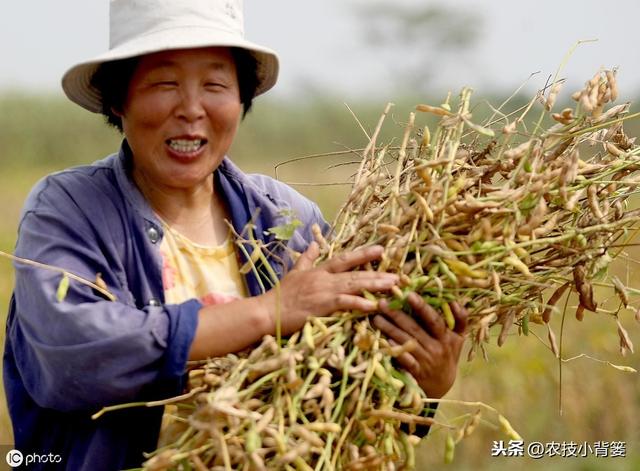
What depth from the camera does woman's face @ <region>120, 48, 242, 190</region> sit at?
1.86 m

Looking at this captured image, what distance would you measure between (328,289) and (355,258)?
0.07 metres

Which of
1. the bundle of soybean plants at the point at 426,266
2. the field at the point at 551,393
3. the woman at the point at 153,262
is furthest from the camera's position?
the field at the point at 551,393

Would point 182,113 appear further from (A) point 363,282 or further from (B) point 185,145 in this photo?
(A) point 363,282

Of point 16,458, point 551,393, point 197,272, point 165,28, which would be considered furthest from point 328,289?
point 551,393

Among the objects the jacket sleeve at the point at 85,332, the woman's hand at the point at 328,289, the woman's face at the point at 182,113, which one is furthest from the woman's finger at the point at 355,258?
the woman's face at the point at 182,113

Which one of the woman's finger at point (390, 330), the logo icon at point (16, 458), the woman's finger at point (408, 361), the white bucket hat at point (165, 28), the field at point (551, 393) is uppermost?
the white bucket hat at point (165, 28)

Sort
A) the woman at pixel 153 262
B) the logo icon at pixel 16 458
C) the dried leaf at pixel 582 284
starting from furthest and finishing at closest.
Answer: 1. the logo icon at pixel 16 458
2. the dried leaf at pixel 582 284
3. the woman at pixel 153 262

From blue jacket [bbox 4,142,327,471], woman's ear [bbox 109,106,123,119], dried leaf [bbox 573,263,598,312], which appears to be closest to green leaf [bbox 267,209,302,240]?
blue jacket [bbox 4,142,327,471]

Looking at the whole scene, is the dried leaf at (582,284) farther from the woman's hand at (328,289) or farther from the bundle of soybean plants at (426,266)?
the woman's hand at (328,289)

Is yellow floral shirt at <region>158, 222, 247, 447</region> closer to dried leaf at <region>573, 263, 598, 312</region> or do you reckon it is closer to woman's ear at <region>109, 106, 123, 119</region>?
woman's ear at <region>109, 106, 123, 119</region>

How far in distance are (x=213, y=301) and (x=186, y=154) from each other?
29cm

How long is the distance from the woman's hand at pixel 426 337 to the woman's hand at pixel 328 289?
0.04m

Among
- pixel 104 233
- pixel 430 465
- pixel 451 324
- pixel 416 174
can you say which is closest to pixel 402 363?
pixel 451 324

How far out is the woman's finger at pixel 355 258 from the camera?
1.70 metres
